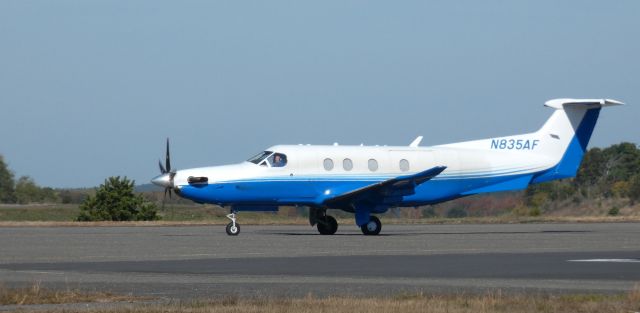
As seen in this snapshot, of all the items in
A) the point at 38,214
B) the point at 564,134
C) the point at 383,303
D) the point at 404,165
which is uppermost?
the point at 564,134

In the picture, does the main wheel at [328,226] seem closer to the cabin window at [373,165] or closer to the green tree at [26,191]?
Answer: the cabin window at [373,165]

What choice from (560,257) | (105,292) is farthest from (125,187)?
(105,292)

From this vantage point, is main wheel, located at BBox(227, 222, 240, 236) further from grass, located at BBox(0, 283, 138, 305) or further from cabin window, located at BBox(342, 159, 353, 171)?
grass, located at BBox(0, 283, 138, 305)

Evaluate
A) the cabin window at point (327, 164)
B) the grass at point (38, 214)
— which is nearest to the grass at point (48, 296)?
the cabin window at point (327, 164)

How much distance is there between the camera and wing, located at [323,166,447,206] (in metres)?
37.4

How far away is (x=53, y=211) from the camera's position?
70.5 m

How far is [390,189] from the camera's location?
38312 mm

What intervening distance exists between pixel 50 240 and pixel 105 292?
56.0 ft

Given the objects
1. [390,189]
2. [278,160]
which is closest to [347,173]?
[390,189]

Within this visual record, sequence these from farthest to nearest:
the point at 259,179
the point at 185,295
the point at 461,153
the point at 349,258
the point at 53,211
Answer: the point at 53,211 < the point at 461,153 < the point at 259,179 < the point at 349,258 < the point at 185,295

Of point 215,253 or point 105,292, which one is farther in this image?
point 215,253

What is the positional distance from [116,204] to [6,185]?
4076 cm

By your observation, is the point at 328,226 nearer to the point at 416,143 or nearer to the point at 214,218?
the point at 416,143

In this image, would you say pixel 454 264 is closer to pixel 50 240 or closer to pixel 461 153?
pixel 50 240
